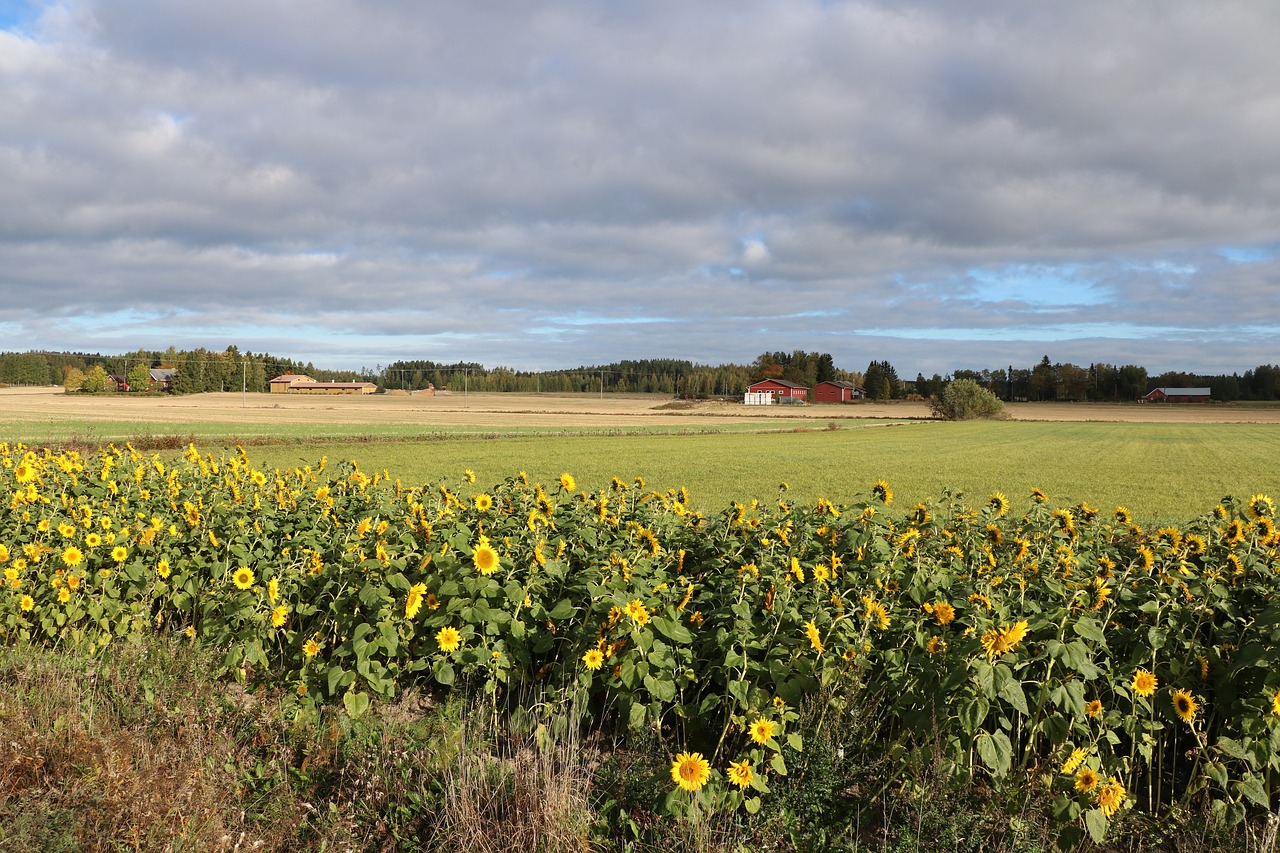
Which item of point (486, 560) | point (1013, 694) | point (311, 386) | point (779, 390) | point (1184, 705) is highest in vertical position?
point (779, 390)

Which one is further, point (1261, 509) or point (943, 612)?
point (1261, 509)

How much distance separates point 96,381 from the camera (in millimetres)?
129250

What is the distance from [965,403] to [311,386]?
121243 mm

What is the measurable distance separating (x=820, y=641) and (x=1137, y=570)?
1.99 m

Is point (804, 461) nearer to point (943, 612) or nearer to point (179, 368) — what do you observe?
point (943, 612)

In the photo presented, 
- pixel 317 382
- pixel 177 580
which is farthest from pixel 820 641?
pixel 317 382

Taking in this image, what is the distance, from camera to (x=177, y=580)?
564 cm

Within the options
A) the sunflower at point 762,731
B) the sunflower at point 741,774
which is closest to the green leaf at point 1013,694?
the sunflower at point 762,731

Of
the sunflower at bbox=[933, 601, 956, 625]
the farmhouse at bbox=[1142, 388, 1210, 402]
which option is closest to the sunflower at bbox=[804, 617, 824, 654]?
the sunflower at bbox=[933, 601, 956, 625]

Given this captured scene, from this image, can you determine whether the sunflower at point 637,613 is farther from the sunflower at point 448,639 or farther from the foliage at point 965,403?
the foliage at point 965,403

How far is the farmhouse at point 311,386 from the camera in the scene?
156 m

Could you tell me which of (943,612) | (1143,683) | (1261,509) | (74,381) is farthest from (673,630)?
(74,381)

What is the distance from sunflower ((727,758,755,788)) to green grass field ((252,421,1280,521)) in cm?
1403

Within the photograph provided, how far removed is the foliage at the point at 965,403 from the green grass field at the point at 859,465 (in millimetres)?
45444
